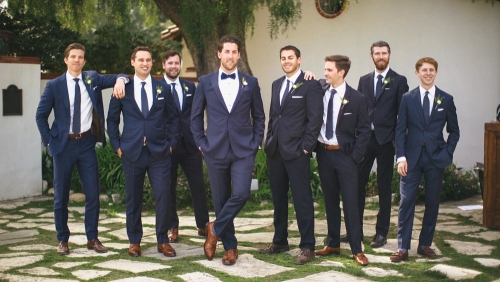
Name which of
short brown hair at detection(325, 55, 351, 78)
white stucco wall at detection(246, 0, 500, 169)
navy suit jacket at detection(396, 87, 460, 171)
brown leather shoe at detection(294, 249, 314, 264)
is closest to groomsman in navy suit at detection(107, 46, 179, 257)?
brown leather shoe at detection(294, 249, 314, 264)

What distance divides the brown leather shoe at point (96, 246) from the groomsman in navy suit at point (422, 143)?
272cm

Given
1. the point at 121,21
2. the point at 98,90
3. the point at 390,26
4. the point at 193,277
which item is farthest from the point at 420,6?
the point at 193,277

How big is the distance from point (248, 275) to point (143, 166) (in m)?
1.51

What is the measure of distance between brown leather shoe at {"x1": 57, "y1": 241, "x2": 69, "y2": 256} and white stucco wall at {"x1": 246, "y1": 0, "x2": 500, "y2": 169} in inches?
245

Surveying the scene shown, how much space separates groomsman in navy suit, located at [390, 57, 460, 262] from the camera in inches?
260

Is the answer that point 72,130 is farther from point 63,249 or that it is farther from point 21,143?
point 21,143

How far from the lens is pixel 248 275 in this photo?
601 centimetres

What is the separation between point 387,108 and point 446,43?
4.54m

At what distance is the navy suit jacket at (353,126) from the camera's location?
6.46m

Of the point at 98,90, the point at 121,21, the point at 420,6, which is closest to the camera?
the point at 98,90

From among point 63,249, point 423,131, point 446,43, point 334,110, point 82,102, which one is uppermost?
point 446,43

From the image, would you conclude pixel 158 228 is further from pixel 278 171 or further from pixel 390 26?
pixel 390 26

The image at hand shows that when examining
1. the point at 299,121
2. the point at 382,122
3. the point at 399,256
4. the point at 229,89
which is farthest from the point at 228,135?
the point at 399,256

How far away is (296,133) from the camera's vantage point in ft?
21.1
